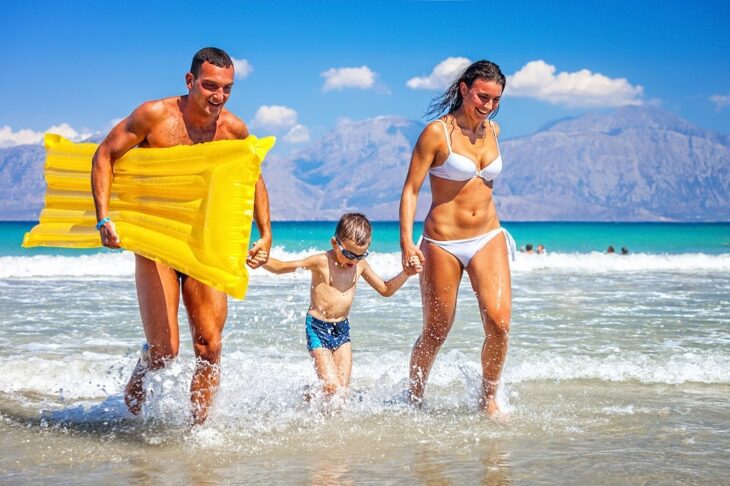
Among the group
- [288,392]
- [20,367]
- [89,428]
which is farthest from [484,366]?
[20,367]

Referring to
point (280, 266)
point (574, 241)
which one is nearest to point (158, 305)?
point (280, 266)

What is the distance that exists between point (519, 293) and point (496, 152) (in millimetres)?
8735

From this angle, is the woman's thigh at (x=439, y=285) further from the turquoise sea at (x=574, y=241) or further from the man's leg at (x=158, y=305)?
the turquoise sea at (x=574, y=241)

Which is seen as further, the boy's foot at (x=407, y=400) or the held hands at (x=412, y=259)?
the boy's foot at (x=407, y=400)

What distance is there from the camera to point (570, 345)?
7.69 metres

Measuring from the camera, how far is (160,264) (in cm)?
414

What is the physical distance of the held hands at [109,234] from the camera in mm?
3934

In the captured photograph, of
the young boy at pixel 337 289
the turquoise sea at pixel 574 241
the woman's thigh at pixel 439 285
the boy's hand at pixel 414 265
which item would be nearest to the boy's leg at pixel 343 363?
the young boy at pixel 337 289

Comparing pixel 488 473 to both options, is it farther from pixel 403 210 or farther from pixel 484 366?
pixel 403 210

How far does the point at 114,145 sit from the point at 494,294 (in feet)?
Answer: 7.66

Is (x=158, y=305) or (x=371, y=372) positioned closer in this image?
(x=158, y=305)

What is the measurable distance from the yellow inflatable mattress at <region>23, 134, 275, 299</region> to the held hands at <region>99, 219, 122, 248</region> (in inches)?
5.9

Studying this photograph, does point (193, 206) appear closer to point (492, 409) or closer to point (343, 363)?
point (343, 363)

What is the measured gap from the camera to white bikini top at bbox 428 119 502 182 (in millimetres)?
4691
